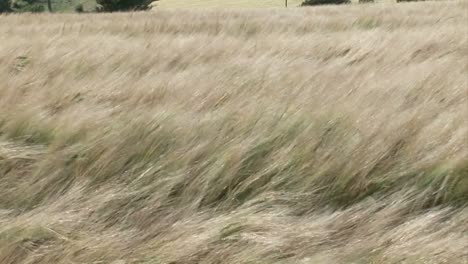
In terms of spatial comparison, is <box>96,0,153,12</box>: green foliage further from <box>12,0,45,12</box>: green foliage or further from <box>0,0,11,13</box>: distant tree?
<box>0,0,11,13</box>: distant tree

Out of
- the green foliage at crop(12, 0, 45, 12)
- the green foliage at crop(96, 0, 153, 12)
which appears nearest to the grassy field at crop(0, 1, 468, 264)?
the green foliage at crop(96, 0, 153, 12)

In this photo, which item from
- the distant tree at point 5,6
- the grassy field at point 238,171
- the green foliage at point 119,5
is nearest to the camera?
the grassy field at point 238,171

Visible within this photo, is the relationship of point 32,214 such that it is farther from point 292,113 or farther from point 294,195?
point 292,113

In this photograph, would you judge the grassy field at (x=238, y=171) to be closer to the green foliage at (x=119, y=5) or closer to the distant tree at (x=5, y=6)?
→ the green foliage at (x=119, y=5)

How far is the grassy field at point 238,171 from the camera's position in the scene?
1444mm

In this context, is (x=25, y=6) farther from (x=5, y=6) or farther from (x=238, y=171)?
(x=238, y=171)

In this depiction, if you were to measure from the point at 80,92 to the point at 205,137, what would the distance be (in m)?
1.16

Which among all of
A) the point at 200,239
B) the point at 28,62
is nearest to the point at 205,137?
the point at 200,239

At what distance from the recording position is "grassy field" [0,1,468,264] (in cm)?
144

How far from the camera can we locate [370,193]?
1.71 metres

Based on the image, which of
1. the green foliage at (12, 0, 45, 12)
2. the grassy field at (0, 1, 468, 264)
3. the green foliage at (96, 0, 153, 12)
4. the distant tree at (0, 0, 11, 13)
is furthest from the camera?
the green foliage at (12, 0, 45, 12)

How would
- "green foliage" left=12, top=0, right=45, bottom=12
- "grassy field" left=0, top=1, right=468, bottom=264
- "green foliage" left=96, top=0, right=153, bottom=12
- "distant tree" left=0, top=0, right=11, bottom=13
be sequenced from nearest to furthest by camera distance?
1. "grassy field" left=0, top=1, right=468, bottom=264
2. "green foliage" left=96, top=0, right=153, bottom=12
3. "distant tree" left=0, top=0, right=11, bottom=13
4. "green foliage" left=12, top=0, right=45, bottom=12

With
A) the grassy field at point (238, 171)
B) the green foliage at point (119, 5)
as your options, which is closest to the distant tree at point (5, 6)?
the green foliage at point (119, 5)

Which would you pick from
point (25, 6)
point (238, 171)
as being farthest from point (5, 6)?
point (238, 171)
